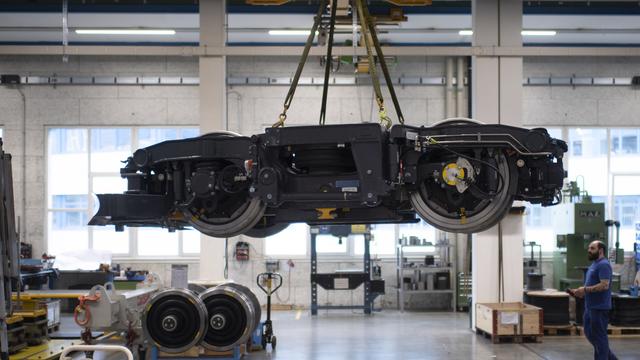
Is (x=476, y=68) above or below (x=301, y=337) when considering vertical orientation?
above

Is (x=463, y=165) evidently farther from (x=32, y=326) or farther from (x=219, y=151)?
(x=32, y=326)

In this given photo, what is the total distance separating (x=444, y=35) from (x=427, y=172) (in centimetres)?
989

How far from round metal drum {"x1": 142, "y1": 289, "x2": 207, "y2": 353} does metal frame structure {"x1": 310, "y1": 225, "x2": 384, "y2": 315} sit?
5.30 m

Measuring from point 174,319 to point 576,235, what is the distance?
7.99 m

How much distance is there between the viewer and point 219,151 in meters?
3.91

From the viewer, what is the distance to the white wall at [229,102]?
13852 mm

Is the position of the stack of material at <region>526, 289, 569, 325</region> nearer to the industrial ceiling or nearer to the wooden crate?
the wooden crate

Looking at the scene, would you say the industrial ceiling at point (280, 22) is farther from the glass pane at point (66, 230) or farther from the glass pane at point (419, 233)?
the glass pane at point (419, 233)

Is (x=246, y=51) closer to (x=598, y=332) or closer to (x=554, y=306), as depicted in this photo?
(x=598, y=332)

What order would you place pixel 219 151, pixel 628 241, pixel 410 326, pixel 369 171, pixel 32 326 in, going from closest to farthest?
pixel 369 171 → pixel 219 151 → pixel 32 326 → pixel 410 326 → pixel 628 241

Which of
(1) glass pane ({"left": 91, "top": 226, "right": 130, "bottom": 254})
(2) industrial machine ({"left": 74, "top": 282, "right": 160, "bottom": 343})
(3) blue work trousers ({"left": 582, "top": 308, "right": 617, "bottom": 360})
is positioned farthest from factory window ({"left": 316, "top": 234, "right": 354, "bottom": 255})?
(3) blue work trousers ({"left": 582, "top": 308, "right": 617, "bottom": 360})

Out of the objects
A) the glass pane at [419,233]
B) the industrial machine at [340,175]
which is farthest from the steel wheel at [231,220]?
the glass pane at [419,233]

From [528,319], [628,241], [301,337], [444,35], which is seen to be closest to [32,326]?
[301,337]

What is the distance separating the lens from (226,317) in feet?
23.8
